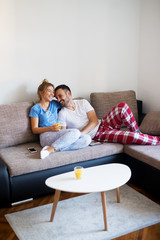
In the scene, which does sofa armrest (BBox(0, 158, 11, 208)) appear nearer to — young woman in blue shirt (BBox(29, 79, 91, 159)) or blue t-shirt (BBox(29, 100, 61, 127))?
young woman in blue shirt (BBox(29, 79, 91, 159))

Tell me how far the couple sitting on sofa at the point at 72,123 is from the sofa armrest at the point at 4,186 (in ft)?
1.49

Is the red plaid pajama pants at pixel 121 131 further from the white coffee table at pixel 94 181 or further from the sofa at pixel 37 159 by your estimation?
the white coffee table at pixel 94 181

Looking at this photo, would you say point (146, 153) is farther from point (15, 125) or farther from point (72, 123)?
point (15, 125)

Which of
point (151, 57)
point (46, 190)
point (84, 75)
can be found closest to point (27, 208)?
point (46, 190)

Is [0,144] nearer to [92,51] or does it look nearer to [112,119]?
[112,119]

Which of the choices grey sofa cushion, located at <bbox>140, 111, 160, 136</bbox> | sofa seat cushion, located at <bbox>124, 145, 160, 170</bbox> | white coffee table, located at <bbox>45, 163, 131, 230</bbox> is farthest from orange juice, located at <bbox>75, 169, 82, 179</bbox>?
grey sofa cushion, located at <bbox>140, 111, 160, 136</bbox>

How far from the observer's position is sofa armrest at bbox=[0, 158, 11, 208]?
232 cm

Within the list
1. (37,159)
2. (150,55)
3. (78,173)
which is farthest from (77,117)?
(150,55)

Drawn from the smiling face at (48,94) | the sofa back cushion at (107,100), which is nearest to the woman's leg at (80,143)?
the smiling face at (48,94)

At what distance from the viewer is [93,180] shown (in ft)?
6.81

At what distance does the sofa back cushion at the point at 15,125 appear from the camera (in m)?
2.87

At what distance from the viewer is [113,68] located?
12.6 ft

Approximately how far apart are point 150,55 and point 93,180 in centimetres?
234

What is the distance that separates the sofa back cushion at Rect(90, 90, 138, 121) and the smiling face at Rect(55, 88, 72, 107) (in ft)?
1.58
